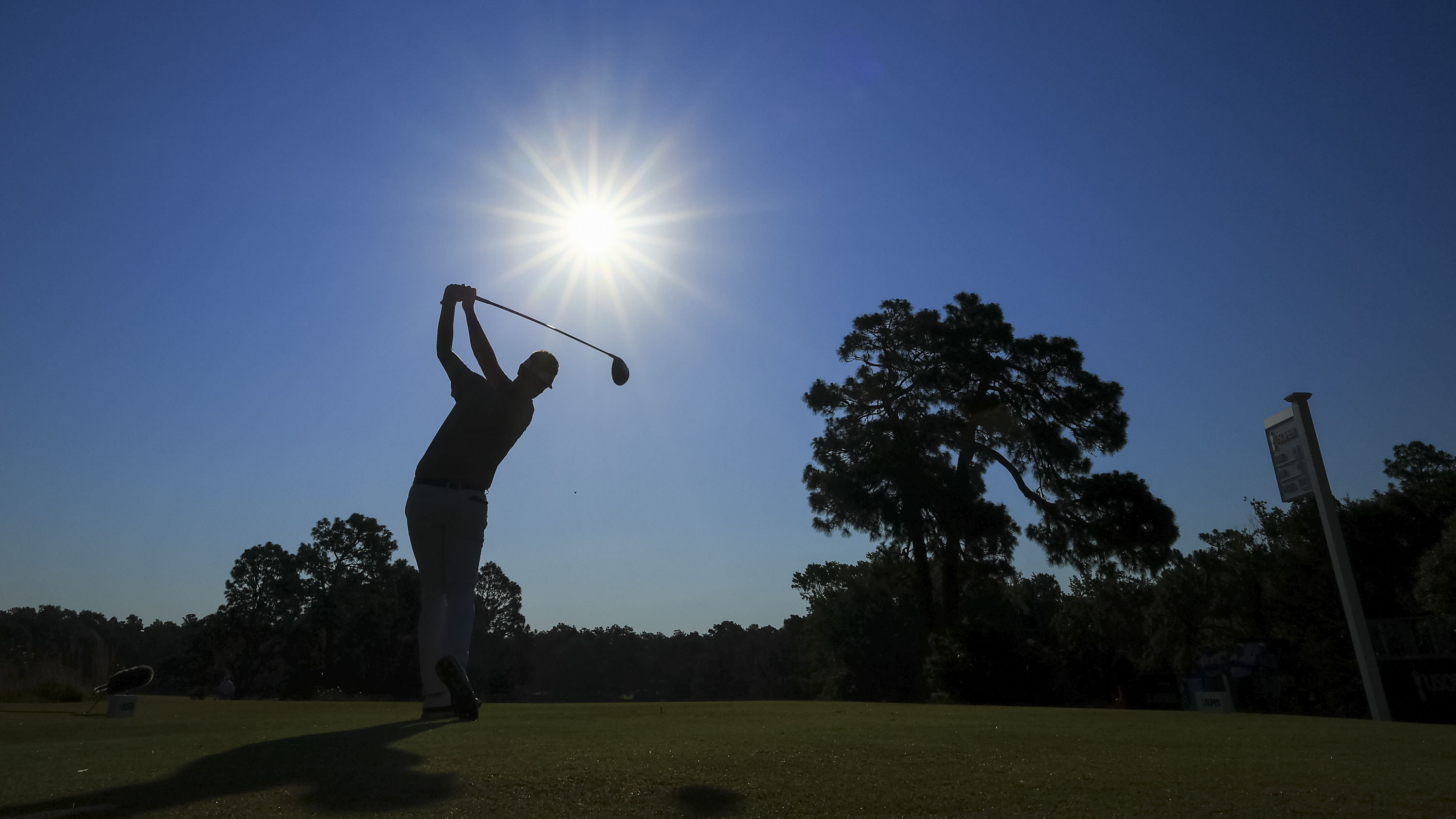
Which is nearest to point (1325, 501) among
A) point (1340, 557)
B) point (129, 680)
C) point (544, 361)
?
point (1340, 557)

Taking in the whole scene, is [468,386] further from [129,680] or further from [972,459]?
[972,459]

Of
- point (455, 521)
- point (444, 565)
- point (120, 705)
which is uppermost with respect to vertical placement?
point (455, 521)

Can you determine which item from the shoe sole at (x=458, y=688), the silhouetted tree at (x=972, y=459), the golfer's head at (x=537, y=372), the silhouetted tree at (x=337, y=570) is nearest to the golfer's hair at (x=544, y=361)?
the golfer's head at (x=537, y=372)

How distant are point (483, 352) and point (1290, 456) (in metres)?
13.3

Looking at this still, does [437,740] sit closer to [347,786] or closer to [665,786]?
[347,786]

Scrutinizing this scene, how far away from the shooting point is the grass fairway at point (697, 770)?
8.31ft

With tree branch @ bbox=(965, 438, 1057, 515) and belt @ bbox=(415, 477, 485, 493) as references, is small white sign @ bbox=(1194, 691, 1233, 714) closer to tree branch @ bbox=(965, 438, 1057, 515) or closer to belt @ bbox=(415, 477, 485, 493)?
belt @ bbox=(415, 477, 485, 493)

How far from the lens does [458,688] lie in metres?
5.18

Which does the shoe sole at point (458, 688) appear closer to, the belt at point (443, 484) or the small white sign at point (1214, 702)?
the belt at point (443, 484)

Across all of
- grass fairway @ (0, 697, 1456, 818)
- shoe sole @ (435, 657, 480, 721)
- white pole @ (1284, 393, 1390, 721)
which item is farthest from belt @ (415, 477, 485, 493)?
white pole @ (1284, 393, 1390, 721)

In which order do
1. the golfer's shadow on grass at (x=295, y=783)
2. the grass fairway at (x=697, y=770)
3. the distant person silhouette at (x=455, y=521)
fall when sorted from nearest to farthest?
the golfer's shadow on grass at (x=295, y=783) → the grass fairway at (x=697, y=770) → the distant person silhouette at (x=455, y=521)

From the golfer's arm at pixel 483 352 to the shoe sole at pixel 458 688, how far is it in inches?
79.0

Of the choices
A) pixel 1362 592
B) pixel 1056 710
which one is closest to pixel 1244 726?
pixel 1056 710

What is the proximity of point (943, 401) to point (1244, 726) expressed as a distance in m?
23.3
